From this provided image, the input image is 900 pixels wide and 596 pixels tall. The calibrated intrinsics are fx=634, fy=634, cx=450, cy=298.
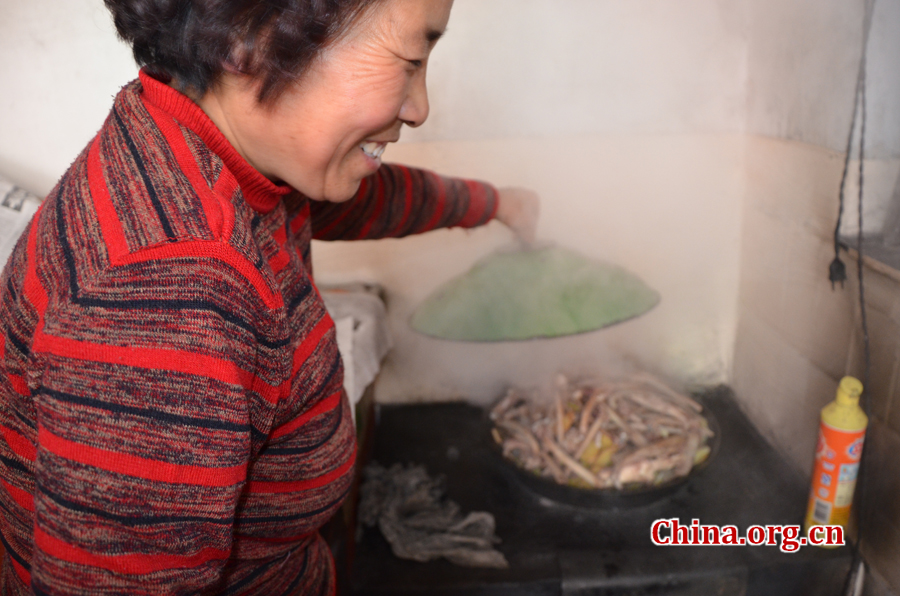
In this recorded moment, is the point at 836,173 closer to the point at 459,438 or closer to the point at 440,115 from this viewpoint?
the point at 440,115

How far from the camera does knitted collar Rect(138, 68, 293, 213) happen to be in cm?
57

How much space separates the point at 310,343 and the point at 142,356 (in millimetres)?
217

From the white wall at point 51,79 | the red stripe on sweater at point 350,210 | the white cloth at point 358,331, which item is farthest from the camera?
the white wall at point 51,79

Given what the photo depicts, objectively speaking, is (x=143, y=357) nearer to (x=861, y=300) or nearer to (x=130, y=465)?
(x=130, y=465)

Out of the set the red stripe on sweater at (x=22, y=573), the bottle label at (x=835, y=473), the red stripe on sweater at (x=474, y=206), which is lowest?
the bottle label at (x=835, y=473)

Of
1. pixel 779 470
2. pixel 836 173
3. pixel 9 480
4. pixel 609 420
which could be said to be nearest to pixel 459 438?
pixel 609 420

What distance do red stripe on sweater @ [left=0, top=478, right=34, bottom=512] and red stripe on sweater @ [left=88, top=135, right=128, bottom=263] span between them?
34cm

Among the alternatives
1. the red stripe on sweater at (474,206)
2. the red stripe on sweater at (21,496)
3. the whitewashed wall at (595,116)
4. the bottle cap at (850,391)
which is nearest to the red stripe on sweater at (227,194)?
the red stripe on sweater at (21,496)

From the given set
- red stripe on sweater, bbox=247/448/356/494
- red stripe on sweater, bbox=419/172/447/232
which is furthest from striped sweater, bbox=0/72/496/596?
red stripe on sweater, bbox=419/172/447/232

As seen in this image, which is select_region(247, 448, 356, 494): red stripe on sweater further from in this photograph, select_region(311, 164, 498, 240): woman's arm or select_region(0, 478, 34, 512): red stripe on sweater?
select_region(311, 164, 498, 240): woman's arm

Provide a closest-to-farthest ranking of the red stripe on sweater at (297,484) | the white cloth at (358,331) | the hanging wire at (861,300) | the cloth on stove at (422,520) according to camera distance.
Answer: the red stripe on sweater at (297,484) → the hanging wire at (861,300) → the cloth on stove at (422,520) → the white cloth at (358,331)

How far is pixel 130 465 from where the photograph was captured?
0.45 metres

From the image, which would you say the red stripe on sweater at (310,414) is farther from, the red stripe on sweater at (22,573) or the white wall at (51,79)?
the white wall at (51,79)

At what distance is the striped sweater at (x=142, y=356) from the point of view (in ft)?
1.47
